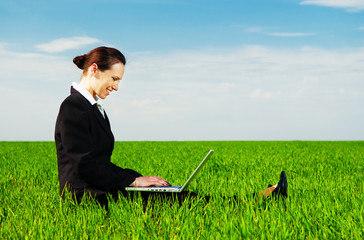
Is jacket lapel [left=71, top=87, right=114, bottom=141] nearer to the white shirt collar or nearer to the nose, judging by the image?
the white shirt collar

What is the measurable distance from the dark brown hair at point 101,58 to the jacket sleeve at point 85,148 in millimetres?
522

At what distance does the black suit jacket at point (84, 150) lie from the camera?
3725mm

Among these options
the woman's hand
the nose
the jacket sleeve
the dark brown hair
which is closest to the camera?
the jacket sleeve

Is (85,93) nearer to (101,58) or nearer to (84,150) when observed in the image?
(101,58)

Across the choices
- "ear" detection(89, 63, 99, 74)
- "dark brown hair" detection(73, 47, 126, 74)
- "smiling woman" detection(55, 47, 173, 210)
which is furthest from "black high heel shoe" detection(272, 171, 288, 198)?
"ear" detection(89, 63, 99, 74)

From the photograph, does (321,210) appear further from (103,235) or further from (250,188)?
(103,235)

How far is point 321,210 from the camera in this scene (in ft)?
13.7

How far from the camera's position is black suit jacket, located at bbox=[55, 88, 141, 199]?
3725mm

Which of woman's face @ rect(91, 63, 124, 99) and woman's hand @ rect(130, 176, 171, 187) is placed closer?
woman's hand @ rect(130, 176, 171, 187)

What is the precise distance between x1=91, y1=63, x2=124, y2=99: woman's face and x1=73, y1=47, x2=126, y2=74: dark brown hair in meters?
0.05

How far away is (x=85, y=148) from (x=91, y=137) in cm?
17

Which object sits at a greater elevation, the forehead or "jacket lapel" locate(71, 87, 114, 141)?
the forehead

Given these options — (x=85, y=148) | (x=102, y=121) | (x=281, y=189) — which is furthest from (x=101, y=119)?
(x=281, y=189)

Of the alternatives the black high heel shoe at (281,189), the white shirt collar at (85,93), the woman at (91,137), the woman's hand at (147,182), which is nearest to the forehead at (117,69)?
the woman at (91,137)
